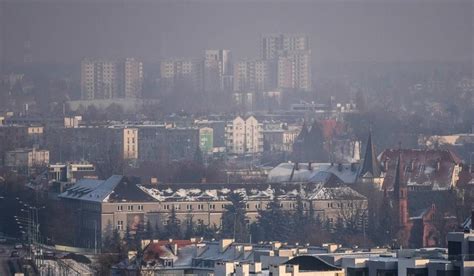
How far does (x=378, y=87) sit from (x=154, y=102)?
15.0 meters

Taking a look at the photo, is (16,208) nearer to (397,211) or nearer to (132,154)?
(397,211)

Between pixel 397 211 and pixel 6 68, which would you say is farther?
pixel 6 68

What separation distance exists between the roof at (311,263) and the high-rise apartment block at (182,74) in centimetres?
10699

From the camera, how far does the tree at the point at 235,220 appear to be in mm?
57625

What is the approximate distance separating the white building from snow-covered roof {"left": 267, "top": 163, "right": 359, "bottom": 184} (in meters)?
27.6

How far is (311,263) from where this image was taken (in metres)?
32.9

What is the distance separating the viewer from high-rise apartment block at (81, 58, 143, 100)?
136 metres

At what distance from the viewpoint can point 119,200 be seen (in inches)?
2721

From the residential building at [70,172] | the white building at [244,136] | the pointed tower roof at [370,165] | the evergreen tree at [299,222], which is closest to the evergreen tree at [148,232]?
the evergreen tree at [299,222]

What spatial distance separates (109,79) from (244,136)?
29.6 m

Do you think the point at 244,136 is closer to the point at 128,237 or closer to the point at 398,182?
the point at 398,182

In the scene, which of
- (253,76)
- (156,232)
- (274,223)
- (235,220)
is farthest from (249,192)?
Result: (253,76)

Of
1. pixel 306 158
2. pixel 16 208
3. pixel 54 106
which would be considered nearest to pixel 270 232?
pixel 16 208

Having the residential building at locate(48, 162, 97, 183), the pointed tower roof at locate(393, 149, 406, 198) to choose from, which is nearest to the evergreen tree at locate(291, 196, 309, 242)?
the pointed tower roof at locate(393, 149, 406, 198)
